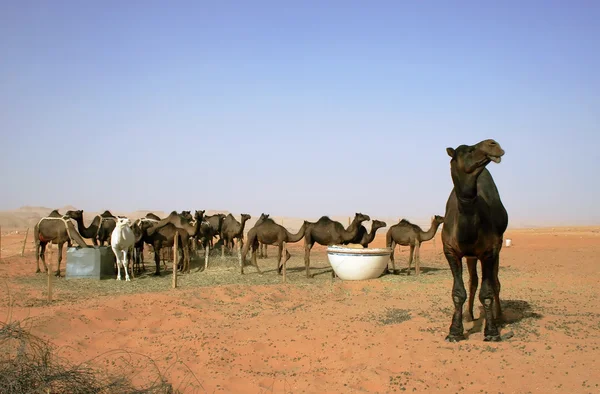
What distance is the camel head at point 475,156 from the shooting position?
7.90 metres

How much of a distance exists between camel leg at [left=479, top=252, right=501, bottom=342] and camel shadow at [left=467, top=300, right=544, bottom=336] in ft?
2.14

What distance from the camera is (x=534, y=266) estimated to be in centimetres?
2172

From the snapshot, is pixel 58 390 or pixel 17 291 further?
pixel 17 291

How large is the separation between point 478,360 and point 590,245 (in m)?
26.2

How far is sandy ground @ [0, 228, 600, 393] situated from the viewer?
7738 millimetres

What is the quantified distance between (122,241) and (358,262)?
7.97 m

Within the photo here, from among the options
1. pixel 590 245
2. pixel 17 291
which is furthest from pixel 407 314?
pixel 590 245

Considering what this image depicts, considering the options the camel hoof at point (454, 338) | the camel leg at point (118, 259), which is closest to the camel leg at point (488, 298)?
the camel hoof at point (454, 338)

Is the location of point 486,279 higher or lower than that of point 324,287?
higher

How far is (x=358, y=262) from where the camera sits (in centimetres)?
1700

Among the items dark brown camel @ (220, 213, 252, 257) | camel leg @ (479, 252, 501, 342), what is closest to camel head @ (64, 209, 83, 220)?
dark brown camel @ (220, 213, 252, 257)

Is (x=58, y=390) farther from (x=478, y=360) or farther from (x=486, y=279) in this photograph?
(x=486, y=279)

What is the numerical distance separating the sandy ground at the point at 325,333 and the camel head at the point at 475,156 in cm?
280

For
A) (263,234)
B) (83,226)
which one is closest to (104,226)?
(83,226)
